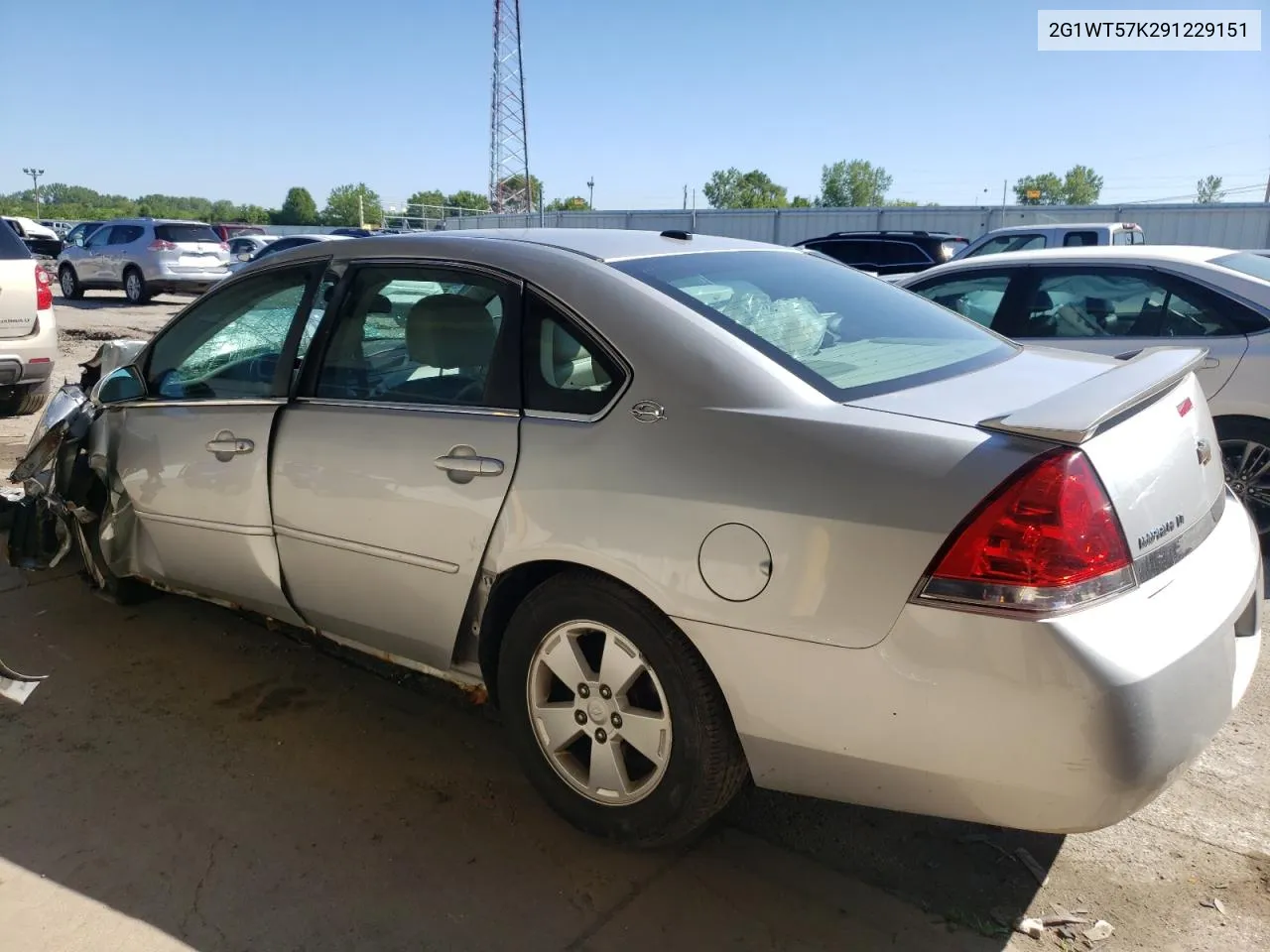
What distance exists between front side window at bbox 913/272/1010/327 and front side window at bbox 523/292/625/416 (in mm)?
3689

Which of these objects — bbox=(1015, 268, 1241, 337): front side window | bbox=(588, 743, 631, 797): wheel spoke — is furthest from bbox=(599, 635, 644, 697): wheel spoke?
bbox=(1015, 268, 1241, 337): front side window

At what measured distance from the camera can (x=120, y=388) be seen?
12.3 ft

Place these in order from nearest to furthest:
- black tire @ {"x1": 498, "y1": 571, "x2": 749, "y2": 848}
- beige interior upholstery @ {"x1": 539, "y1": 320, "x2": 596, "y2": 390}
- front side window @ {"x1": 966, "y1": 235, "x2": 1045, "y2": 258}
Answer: black tire @ {"x1": 498, "y1": 571, "x2": 749, "y2": 848} → beige interior upholstery @ {"x1": 539, "y1": 320, "x2": 596, "y2": 390} → front side window @ {"x1": 966, "y1": 235, "x2": 1045, "y2": 258}

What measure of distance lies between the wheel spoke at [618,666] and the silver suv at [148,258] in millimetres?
19406

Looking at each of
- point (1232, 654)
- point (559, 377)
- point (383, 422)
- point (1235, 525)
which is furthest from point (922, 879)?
point (383, 422)

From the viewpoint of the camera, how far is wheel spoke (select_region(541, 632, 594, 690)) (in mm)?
2531

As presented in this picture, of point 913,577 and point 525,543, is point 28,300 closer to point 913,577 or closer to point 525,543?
point 525,543

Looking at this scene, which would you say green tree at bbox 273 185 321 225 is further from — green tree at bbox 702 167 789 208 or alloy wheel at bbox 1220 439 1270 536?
alloy wheel at bbox 1220 439 1270 536

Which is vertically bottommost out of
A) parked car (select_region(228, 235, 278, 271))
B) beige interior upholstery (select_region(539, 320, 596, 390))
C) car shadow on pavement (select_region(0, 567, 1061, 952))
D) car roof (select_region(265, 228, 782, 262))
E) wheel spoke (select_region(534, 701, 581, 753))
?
car shadow on pavement (select_region(0, 567, 1061, 952))

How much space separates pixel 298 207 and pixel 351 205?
9404 millimetres

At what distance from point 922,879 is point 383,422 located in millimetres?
1960

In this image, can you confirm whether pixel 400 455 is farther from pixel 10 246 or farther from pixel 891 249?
pixel 891 249

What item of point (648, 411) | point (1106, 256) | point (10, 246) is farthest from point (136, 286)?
point (648, 411)

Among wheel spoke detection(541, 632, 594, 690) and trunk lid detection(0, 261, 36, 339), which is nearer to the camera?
wheel spoke detection(541, 632, 594, 690)
